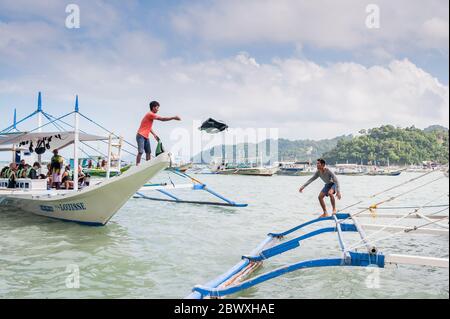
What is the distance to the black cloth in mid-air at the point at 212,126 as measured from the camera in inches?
733

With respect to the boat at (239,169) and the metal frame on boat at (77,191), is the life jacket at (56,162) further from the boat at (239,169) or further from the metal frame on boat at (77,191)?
the boat at (239,169)

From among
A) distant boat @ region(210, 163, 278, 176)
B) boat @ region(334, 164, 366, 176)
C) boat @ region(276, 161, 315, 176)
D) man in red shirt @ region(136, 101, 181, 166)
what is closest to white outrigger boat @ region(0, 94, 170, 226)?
man in red shirt @ region(136, 101, 181, 166)

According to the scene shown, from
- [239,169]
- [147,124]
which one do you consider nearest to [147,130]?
[147,124]

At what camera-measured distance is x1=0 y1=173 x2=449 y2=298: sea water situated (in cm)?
586

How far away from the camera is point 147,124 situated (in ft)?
31.0

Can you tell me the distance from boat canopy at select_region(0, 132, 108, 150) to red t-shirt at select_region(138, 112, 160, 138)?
3.87 metres

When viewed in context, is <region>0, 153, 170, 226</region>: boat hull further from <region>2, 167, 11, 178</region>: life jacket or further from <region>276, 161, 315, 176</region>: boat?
<region>276, 161, 315, 176</region>: boat

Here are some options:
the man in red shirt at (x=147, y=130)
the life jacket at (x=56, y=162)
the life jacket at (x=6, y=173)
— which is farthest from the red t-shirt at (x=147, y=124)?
the life jacket at (x=6, y=173)
